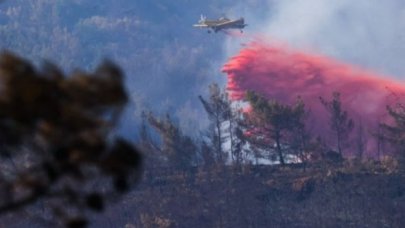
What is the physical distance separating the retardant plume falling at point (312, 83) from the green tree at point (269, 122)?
19.1m

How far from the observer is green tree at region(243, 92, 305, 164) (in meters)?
81.4

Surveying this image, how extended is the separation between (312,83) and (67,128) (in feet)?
317

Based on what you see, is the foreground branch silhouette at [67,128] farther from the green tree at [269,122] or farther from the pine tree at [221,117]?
the pine tree at [221,117]

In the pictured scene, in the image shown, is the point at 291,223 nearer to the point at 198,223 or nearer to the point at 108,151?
the point at 198,223

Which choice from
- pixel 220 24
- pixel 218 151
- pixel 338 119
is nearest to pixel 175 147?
pixel 218 151

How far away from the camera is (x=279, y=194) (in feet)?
251

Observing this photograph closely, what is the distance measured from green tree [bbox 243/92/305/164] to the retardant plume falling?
1914 centimetres

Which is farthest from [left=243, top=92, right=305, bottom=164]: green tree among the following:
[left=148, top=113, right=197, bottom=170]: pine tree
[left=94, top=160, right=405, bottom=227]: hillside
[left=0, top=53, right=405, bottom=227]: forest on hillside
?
[left=148, top=113, right=197, bottom=170]: pine tree

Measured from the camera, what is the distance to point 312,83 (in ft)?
360

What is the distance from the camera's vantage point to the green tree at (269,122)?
8144cm

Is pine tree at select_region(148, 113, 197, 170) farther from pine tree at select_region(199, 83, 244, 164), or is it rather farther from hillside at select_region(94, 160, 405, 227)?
pine tree at select_region(199, 83, 244, 164)

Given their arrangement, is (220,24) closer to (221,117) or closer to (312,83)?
(312,83)

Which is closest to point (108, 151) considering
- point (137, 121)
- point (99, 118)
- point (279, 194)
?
point (99, 118)

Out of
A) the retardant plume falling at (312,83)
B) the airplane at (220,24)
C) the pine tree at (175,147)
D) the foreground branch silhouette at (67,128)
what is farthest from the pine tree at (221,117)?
the foreground branch silhouette at (67,128)
